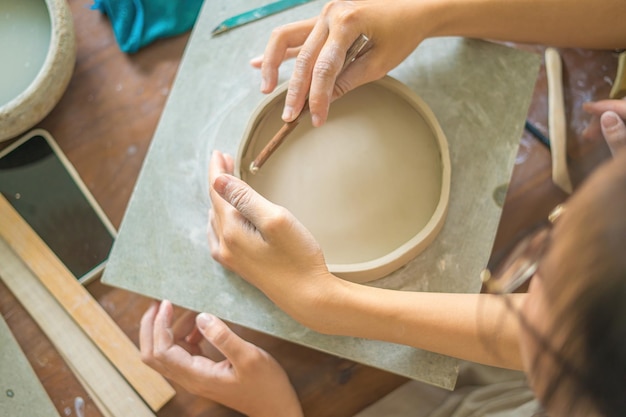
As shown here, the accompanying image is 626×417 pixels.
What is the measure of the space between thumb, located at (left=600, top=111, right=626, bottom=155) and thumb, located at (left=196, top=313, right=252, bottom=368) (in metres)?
0.66

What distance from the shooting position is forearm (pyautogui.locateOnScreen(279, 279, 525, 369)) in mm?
683

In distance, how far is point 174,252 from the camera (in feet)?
2.70

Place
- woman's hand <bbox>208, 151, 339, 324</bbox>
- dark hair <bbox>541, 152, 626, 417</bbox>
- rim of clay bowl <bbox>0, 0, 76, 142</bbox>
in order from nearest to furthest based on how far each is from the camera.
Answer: dark hair <bbox>541, 152, 626, 417</bbox>
woman's hand <bbox>208, 151, 339, 324</bbox>
rim of clay bowl <bbox>0, 0, 76, 142</bbox>

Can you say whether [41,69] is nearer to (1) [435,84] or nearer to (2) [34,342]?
(2) [34,342]

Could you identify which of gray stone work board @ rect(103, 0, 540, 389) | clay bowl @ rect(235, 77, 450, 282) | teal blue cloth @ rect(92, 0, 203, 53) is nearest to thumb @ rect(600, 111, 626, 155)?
gray stone work board @ rect(103, 0, 540, 389)

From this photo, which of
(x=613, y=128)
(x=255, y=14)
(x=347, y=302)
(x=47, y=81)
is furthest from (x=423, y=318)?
(x=47, y=81)

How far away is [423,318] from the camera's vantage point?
0.69m

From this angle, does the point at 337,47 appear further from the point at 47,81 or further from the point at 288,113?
the point at 47,81

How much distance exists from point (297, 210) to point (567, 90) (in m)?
0.65

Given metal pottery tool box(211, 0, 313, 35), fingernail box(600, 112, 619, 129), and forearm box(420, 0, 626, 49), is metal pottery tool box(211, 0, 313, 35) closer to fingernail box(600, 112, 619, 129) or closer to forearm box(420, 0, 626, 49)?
forearm box(420, 0, 626, 49)

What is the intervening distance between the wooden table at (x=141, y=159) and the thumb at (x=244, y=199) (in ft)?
1.10

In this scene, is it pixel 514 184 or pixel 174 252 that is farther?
pixel 514 184

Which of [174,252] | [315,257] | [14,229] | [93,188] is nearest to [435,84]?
[315,257]

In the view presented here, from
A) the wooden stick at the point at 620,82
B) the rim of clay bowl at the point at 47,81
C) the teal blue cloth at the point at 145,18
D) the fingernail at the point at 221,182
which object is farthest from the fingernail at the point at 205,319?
the wooden stick at the point at 620,82
